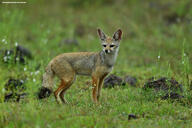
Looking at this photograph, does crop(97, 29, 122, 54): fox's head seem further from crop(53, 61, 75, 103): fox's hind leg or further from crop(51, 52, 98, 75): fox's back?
crop(53, 61, 75, 103): fox's hind leg

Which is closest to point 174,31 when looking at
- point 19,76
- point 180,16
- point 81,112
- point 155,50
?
point 180,16

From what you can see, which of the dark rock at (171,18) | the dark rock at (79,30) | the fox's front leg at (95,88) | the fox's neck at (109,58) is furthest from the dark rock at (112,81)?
the dark rock at (171,18)

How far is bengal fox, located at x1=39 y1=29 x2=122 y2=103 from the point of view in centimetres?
839

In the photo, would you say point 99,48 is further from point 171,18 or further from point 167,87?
point 171,18

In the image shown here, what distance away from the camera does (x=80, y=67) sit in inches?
341

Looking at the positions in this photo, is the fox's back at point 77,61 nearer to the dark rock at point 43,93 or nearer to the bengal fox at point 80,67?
the bengal fox at point 80,67

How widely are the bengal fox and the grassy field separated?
0.31 m

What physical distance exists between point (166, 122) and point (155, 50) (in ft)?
26.6

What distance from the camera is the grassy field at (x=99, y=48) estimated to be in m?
6.46

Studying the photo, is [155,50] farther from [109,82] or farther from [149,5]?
[149,5]

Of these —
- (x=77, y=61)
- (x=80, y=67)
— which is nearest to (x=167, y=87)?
(x=80, y=67)

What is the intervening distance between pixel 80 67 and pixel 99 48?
4.62 metres

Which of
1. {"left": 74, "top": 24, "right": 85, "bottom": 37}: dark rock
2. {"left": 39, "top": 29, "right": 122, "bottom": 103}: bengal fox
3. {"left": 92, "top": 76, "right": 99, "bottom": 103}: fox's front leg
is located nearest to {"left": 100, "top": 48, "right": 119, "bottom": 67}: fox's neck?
{"left": 39, "top": 29, "right": 122, "bottom": 103}: bengal fox

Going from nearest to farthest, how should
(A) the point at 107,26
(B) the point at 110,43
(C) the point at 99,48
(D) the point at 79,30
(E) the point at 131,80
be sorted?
(B) the point at 110,43 < (E) the point at 131,80 < (C) the point at 99,48 < (A) the point at 107,26 < (D) the point at 79,30
